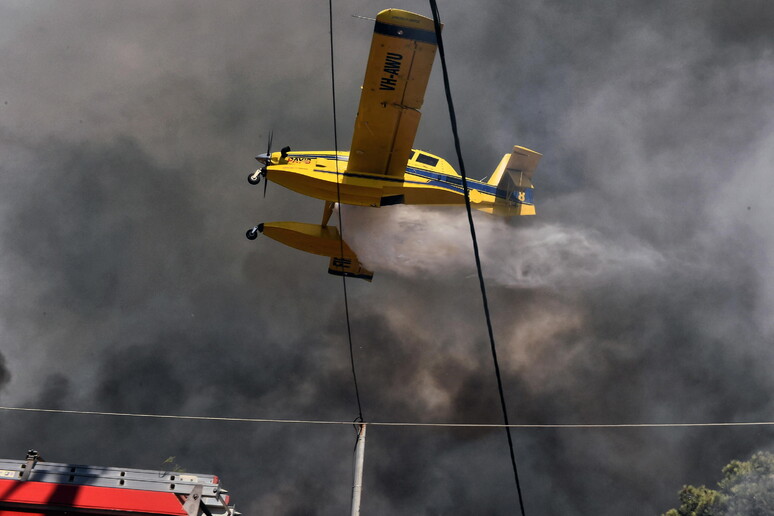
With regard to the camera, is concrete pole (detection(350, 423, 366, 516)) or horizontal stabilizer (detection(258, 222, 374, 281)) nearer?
concrete pole (detection(350, 423, 366, 516))

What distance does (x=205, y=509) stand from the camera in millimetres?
13328

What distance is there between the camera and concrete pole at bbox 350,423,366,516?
11359 mm

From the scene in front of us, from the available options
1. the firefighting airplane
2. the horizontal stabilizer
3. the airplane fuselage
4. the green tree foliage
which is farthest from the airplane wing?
the green tree foliage

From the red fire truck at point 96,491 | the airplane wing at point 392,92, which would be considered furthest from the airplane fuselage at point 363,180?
the red fire truck at point 96,491

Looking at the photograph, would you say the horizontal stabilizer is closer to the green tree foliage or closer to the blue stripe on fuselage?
the blue stripe on fuselage

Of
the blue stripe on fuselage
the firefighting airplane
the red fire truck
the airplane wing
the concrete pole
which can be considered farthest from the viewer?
the blue stripe on fuselage

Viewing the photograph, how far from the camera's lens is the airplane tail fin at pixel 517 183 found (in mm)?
30469

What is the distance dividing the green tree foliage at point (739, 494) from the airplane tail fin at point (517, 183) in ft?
54.3

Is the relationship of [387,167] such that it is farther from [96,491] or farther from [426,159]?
[96,491]

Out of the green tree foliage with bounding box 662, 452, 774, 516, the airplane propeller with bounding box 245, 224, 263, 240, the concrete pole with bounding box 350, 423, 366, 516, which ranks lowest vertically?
the concrete pole with bounding box 350, 423, 366, 516

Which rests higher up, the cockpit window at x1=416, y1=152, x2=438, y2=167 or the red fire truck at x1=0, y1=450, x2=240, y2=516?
the cockpit window at x1=416, y1=152, x2=438, y2=167

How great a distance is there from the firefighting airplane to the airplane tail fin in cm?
4

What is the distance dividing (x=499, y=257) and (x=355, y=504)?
865 inches

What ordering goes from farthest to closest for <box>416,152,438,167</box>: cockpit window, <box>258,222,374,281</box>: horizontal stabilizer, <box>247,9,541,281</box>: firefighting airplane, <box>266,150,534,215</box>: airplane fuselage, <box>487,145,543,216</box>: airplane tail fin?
<box>487,145,543,216</box>: airplane tail fin, <box>258,222,374,281</box>: horizontal stabilizer, <box>416,152,438,167</box>: cockpit window, <box>266,150,534,215</box>: airplane fuselage, <box>247,9,541,281</box>: firefighting airplane
